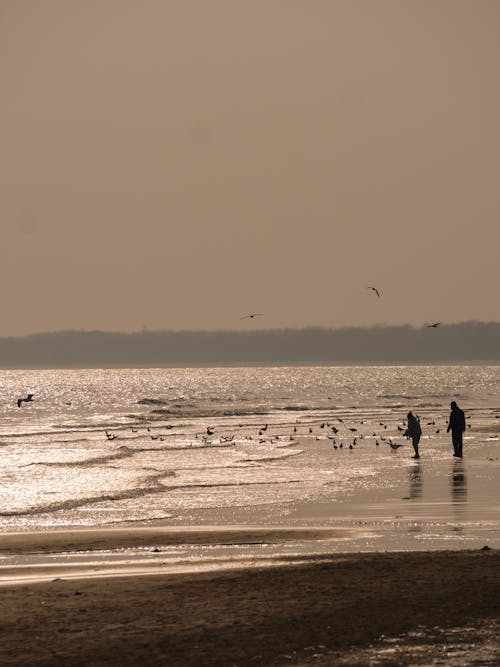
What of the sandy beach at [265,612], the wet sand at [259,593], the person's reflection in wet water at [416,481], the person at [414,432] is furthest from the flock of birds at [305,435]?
the sandy beach at [265,612]

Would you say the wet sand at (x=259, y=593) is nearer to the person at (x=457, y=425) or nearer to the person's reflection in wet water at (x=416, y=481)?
the person's reflection in wet water at (x=416, y=481)

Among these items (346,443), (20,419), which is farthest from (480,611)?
(20,419)

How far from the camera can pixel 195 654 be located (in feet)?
34.0

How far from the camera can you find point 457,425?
3662cm

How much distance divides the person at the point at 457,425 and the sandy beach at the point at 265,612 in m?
20.5

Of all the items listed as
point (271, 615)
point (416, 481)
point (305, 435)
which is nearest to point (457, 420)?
point (416, 481)

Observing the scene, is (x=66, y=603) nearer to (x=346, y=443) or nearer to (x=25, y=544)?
(x=25, y=544)

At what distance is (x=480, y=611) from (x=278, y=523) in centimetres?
1010

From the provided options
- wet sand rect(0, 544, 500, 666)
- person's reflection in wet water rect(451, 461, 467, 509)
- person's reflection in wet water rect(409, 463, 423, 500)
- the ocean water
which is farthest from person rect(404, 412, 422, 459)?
wet sand rect(0, 544, 500, 666)

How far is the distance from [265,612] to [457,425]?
25.7 metres

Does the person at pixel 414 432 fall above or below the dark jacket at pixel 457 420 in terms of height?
below

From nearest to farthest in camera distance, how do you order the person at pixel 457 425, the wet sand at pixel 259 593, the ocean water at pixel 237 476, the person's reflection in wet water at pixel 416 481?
1. the wet sand at pixel 259 593
2. the ocean water at pixel 237 476
3. the person's reflection in wet water at pixel 416 481
4. the person at pixel 457 425

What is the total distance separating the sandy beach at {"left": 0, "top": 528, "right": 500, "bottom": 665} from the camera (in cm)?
1038

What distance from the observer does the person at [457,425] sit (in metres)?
35.9
